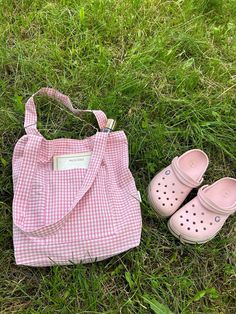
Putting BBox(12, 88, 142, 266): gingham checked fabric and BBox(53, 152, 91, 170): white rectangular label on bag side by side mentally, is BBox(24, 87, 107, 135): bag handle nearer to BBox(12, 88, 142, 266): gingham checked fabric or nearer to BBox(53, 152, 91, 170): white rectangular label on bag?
BBox(12, 88, 142, 266): gingham checked fabric

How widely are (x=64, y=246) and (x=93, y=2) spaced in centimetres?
137

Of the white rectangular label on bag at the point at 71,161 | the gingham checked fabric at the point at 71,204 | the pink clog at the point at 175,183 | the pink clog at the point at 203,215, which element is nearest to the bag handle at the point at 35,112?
the gingham checked fabric at the point at 71,204

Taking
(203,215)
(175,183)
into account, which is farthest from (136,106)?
(203,215)

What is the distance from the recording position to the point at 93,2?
7.11ft

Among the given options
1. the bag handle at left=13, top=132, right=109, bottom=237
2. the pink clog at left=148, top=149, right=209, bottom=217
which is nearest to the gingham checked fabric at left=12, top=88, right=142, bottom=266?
the bag handle at left=13, top=132, right=109, bottom=237

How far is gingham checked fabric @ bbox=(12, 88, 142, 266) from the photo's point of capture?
1433mm

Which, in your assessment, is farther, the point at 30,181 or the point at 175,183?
the point at 175,183

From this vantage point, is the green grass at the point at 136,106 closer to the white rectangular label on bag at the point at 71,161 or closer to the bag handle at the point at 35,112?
the bag handle at the point at 35,112

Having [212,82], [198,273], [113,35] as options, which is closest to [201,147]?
[212,82]

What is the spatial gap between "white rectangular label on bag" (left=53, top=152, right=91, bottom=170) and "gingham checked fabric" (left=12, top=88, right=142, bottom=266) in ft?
0.07

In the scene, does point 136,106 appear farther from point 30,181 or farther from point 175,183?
point 30,181

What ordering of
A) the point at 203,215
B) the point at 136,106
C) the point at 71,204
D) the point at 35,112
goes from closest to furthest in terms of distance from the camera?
the point at 71,204, the point at 203,215, the point at 35,112, the point at 136,106

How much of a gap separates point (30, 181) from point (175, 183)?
584mm

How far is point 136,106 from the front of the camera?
75.3 inches
